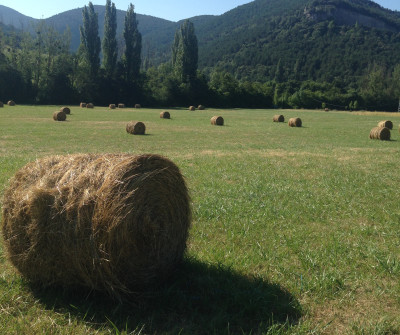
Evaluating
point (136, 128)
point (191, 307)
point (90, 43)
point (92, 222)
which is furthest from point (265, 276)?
point (90, 43)

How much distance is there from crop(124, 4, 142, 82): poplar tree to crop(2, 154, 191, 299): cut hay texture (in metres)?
83.5

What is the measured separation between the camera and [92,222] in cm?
368

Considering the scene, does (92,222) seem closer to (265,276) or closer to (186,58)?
(265,276)

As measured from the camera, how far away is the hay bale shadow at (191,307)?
352 cm

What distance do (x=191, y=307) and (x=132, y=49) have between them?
288ft

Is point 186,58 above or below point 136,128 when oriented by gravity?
above

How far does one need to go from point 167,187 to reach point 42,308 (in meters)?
1.92

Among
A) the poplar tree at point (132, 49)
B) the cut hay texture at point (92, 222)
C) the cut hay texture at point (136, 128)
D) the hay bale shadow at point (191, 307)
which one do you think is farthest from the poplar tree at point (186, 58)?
the hay bale shadow at point (191, 307)

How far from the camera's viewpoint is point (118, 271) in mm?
3840

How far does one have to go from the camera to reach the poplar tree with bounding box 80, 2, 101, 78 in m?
80.2

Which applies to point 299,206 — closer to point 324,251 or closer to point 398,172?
point 324,251

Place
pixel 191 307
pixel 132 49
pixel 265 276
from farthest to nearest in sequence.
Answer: pixel 132 49, pixel 265 276, pixel 191 307

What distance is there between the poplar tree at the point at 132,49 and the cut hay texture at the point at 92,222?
83.5 metres

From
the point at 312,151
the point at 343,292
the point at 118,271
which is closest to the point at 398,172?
the point at 312,151
